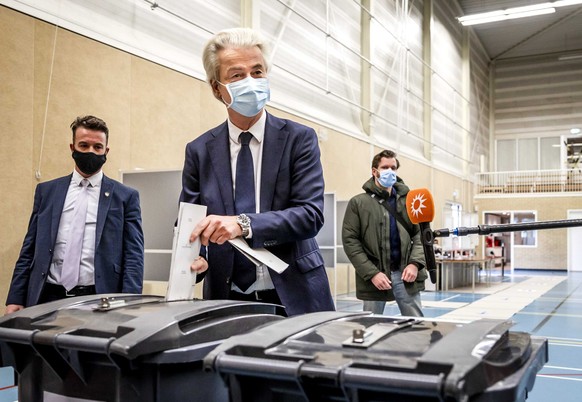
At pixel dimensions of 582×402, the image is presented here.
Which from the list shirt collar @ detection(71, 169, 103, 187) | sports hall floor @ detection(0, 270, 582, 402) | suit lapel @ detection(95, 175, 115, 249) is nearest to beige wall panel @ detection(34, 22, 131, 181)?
sports hall floor @ detection(0, 270, 582, 402)

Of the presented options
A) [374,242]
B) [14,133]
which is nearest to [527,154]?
[374,242]

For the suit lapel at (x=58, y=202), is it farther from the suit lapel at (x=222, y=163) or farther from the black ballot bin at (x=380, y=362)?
the black ballot bin at (x=380, y=362)

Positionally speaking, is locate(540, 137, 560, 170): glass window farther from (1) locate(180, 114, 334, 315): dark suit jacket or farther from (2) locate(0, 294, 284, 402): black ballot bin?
(2) locate(0, 294, 284, 402): black ballot bin

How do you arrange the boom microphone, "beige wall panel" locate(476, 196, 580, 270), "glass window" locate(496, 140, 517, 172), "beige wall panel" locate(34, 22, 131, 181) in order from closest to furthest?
the boom microphone < "beige wall panel" locate(34, 22, 131, 181) < "beige wall panel" locate(476, 196, 580, 270) < "glass window" locate(496, 140, 517, 172)

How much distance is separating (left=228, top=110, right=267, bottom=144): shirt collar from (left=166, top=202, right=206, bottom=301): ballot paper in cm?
34

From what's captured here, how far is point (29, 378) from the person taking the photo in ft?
4.63

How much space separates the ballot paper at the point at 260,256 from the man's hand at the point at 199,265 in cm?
10

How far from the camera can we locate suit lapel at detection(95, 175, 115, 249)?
2.84 m

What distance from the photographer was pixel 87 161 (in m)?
3.00

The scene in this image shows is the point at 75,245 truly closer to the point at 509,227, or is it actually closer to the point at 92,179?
the point at 92,179

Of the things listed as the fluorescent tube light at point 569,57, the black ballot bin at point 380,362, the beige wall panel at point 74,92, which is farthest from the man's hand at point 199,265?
the fluorescent tube light at point 569,57

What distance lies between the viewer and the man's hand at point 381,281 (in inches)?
155

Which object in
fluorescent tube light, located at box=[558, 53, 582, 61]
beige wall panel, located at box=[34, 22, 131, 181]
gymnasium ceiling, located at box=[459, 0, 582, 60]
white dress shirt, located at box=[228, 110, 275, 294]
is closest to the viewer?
white dress shirt, located at box=[228, 110, 275, 294]

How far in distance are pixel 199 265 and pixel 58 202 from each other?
1604mm
